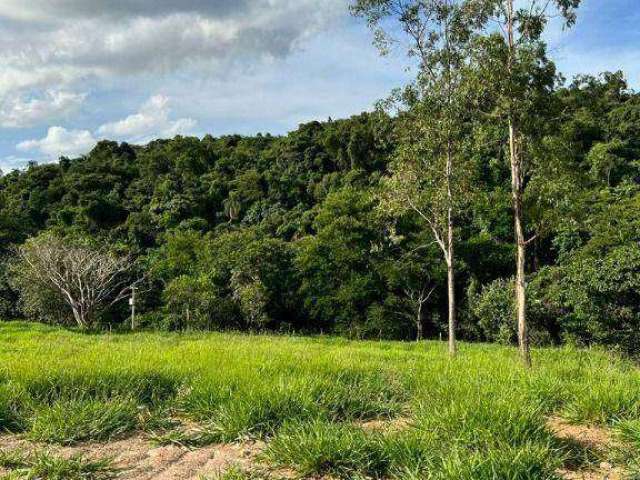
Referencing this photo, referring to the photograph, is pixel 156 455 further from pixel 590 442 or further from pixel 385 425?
pixel 590 442

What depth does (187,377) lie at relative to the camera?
618cm

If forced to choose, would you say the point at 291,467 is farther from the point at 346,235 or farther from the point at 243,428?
the point at 346,235

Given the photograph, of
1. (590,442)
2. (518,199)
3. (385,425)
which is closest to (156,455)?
(385,425)

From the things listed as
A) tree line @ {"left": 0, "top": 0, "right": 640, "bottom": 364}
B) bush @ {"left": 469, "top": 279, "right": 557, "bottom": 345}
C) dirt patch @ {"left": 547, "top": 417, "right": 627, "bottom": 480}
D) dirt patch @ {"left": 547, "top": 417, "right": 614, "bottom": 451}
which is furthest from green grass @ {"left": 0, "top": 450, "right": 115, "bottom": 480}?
bush @ {"left": 469, "top": 279, "right": 557, "bottom": 345}

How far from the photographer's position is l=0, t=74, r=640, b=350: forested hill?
25.6 meters

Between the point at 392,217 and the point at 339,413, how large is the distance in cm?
3761

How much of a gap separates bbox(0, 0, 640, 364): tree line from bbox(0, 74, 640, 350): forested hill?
13 cm

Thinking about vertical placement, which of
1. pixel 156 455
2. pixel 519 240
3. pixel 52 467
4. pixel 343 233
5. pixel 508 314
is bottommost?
pixel 508 314

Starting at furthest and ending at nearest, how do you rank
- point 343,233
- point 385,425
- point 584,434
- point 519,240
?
point 343,233 < point 519,240 < point 385,425 < point 584,434

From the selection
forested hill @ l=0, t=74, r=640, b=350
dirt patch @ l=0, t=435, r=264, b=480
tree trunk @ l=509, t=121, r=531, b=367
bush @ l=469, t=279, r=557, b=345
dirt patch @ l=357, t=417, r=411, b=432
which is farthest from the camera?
bush @ l=469, t=279, r=557, b=345

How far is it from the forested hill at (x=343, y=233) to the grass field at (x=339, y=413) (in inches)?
301

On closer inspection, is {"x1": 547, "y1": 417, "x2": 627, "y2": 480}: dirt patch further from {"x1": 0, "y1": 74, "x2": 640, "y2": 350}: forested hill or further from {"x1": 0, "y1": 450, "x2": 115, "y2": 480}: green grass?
{"x1": 0, "y1": 74, "x2": 640, "y2": 350}: forested hill

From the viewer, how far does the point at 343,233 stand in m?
40.6

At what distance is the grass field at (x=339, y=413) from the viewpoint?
387 cm
